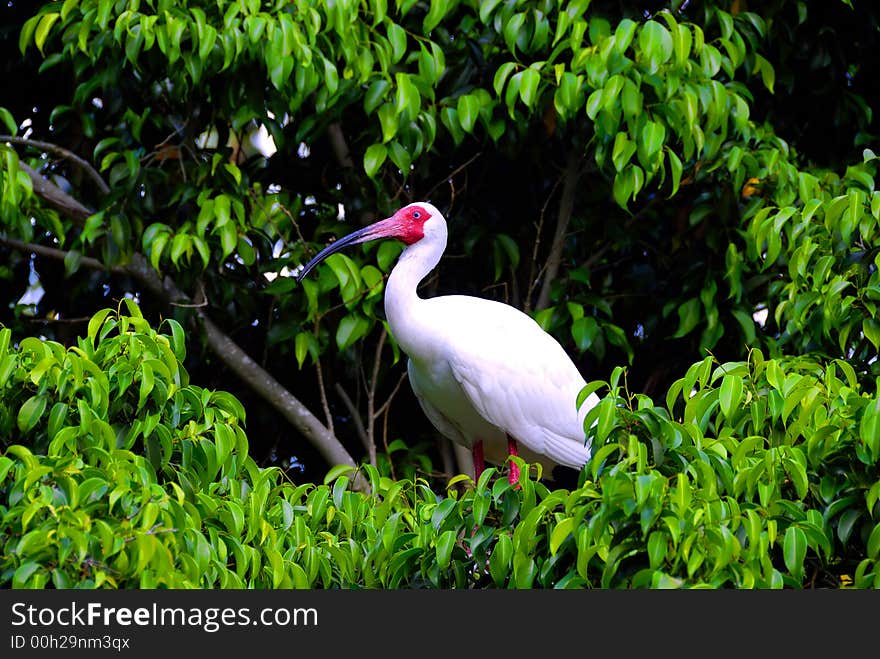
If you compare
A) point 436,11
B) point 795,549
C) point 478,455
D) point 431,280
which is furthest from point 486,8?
point 795,549

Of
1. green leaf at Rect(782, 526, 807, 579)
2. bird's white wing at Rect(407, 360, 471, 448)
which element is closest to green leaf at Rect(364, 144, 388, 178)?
bird's white wing at Rect(407, 360, 471, 448)

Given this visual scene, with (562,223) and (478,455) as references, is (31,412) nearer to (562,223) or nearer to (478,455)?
(478,455)

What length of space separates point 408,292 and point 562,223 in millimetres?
1121

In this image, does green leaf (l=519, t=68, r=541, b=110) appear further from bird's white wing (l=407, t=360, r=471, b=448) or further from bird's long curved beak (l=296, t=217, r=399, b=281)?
bird's white wing (l=407, t=360, r=471, b=448)

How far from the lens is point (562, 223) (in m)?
6.75

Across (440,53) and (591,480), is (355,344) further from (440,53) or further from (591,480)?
(591,480)

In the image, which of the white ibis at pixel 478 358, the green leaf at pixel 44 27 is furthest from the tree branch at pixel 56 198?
the white ibis at pixel 478 358

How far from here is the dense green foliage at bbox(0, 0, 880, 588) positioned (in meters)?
3.63

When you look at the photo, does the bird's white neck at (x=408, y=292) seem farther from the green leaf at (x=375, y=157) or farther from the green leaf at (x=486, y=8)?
the green leaf at (x=486, y=8)

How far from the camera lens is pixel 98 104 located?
23.7 ft

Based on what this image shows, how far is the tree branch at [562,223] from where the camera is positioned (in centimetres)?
675

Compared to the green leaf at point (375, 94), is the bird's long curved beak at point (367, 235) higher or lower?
lower

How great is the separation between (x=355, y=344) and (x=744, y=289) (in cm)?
172

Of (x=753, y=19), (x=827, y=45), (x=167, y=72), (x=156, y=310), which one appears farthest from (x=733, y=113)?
(x=156, y=310)
